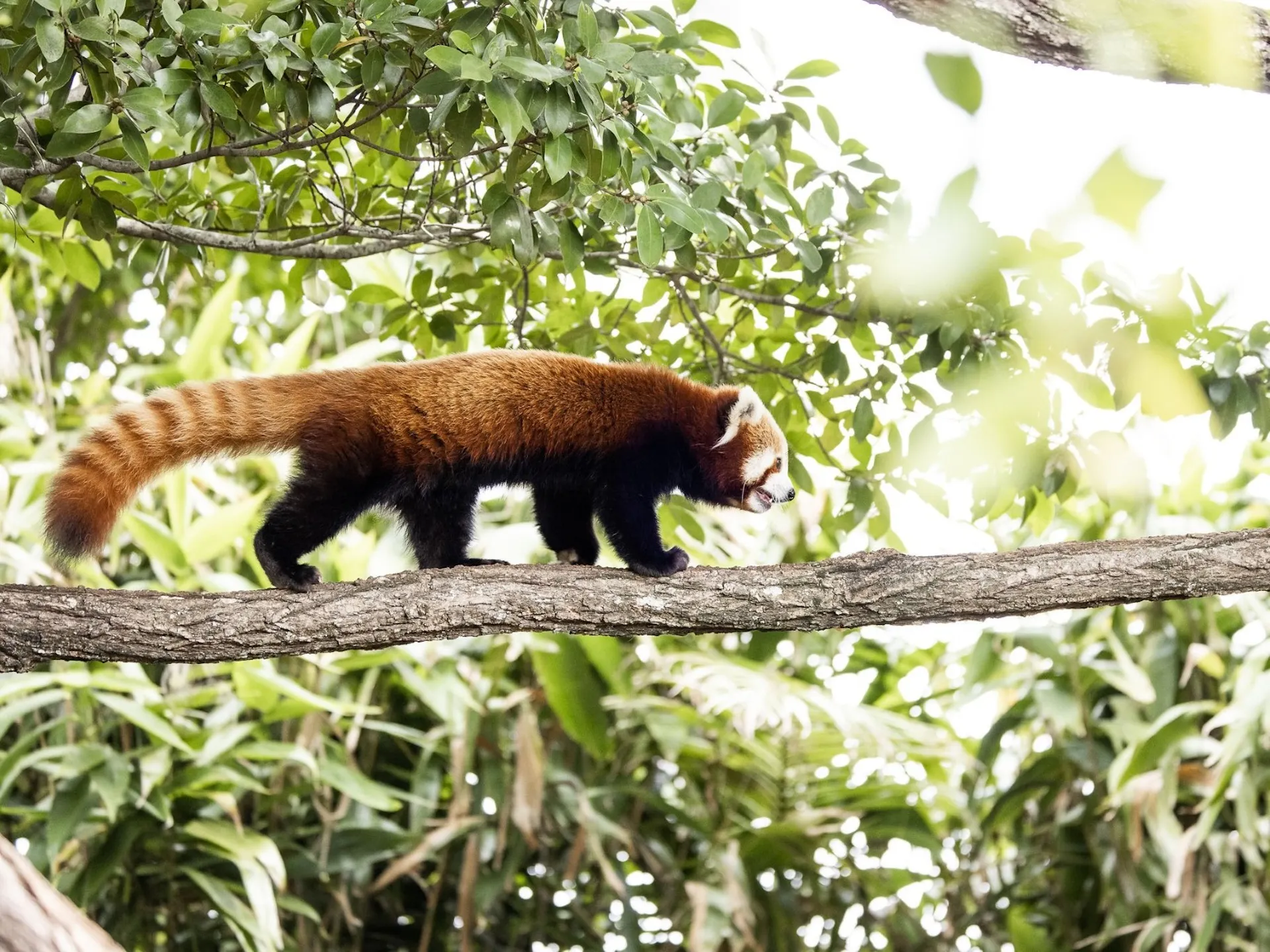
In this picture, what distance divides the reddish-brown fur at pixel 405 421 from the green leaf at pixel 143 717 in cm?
125

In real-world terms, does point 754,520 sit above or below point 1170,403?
below

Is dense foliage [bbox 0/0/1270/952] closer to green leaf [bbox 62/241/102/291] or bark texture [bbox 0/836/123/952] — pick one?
green leaf [bbox 62/241/102/291]

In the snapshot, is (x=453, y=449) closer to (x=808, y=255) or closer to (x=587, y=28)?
(x=808, y=255)

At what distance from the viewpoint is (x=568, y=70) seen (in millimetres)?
1769

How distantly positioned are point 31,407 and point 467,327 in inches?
81.7

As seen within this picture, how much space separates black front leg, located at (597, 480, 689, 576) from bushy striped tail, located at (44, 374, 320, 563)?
689 mm

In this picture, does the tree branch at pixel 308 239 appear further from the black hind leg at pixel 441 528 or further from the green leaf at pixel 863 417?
the green leaf at pixel 863 417

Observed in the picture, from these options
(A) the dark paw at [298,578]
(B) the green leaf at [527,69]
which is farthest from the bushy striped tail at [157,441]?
(B) the green leaf at [527,69]

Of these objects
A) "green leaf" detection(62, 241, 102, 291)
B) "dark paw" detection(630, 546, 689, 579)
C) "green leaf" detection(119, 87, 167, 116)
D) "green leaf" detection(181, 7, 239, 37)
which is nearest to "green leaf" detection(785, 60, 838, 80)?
"dark paw" detection(630, 546, 689, 579)

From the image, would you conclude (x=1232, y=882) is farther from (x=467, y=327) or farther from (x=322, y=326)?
(x=322, y=326)

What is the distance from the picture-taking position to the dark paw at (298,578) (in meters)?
2.31

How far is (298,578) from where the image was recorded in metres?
2.33

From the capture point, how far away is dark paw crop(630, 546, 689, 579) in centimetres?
244

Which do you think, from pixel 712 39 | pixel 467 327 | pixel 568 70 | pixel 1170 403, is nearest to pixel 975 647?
pixel 1170 403
